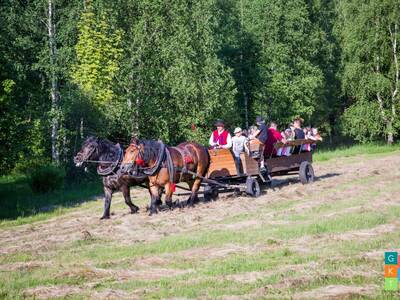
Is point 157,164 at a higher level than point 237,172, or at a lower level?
higher

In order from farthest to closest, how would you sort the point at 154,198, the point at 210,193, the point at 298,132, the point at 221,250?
the point at 298,132
the point at 210,193
the point at 154,198
the point at 221,250

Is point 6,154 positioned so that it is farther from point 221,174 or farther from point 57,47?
point 57,47

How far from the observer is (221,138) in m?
18.3

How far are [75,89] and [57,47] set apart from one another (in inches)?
235

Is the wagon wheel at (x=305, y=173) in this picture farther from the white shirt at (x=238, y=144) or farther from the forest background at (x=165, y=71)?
the forest background at (x=165, y=71)

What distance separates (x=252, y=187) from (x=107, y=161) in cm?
405

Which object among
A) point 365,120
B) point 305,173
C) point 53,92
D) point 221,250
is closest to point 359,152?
point 365,120

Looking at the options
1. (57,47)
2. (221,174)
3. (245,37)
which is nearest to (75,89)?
(57,47)

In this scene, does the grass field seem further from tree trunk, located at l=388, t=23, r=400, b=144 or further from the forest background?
tree trunk, located at l=388, t=23, r=400, b=144

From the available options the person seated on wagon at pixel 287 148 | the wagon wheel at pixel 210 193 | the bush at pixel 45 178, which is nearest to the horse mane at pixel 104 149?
the wagon wheel at pixel 210 193

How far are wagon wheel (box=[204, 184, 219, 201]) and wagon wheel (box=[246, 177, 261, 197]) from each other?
982 mm

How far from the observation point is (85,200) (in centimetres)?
2278

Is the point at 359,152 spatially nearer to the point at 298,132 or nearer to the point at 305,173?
the point at 298,132

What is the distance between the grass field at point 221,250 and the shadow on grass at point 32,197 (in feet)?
10.3
